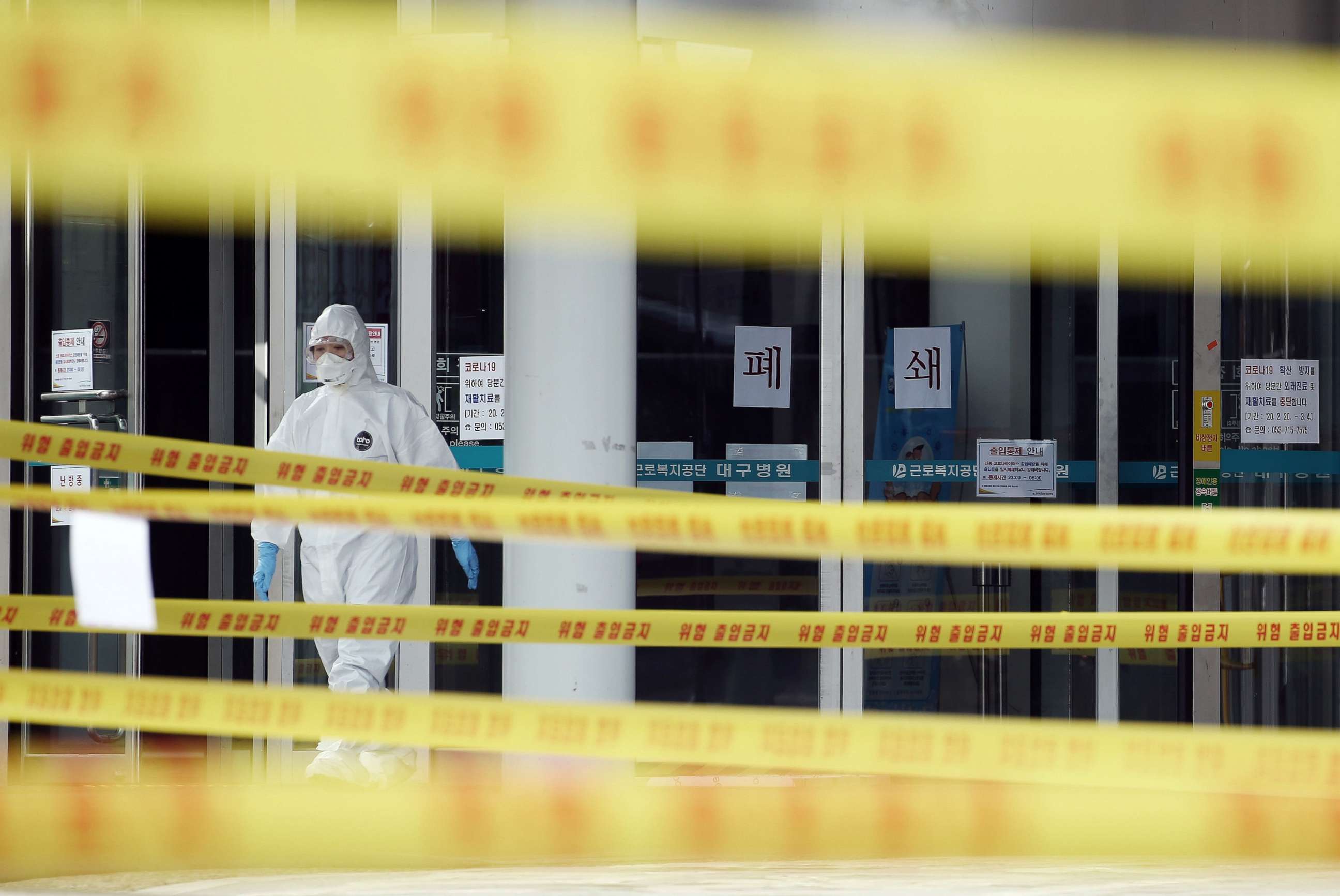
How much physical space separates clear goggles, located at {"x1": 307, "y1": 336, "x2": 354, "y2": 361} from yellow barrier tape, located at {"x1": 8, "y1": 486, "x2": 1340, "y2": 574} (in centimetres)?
273

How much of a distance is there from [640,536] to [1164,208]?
11.2 feet

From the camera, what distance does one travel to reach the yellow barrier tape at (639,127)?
3891mm

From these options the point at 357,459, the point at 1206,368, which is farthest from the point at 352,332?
the point at 1206,368

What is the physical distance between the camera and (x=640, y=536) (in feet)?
7.73

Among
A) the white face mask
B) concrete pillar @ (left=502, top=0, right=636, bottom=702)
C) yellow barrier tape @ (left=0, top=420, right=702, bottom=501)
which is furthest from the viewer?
the white face mask

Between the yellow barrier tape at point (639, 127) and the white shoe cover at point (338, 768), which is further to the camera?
the white shoe cover at point (338, 768)

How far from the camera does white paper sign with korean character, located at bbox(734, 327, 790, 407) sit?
601cm

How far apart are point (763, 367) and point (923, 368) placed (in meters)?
0.72

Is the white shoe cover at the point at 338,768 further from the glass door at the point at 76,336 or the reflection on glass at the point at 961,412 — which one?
the reflection on glass at the point at 961,412

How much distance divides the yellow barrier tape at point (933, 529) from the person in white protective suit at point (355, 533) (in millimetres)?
2502

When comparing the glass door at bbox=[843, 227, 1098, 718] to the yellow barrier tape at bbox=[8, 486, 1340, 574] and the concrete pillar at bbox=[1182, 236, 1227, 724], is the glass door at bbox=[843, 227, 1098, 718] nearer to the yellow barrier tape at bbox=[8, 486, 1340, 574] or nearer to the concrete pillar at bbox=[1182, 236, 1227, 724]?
the concrete pillar at bbox=[1182, 236, 1227, 724]

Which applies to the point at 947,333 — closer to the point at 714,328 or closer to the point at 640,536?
the point at 714,328

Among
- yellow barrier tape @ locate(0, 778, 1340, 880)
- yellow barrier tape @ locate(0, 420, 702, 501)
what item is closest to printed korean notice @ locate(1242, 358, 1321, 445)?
yellow barrier tape @ locate(0, 420, 702, 501)

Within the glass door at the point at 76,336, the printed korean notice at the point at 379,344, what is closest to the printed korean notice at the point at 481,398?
the printed korean notice at the point at 379,344
